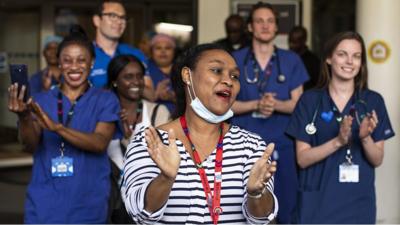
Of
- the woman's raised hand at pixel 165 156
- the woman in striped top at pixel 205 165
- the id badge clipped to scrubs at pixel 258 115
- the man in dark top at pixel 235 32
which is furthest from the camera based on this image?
the man in dark top at pixel 235 32

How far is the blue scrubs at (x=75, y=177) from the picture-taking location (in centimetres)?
455

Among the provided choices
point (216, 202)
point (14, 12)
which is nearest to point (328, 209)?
point (216, 202)

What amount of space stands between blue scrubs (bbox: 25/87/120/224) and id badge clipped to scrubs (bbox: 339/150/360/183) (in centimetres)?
138

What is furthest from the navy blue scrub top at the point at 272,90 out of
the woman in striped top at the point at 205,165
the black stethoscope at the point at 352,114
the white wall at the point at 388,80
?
the woman in striped top at the point at 205,165

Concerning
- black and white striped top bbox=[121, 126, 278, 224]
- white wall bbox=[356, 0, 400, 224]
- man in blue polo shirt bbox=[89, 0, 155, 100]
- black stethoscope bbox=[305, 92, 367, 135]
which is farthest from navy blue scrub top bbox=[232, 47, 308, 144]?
black and white striped top bbox=[121, 126, 278, 224]

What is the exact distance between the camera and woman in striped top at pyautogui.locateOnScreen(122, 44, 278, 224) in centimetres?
287

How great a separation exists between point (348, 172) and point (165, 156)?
205 centimetres

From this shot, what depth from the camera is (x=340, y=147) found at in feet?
14.6

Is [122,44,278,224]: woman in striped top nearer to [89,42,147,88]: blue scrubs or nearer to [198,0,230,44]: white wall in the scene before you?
[89,42,147,88]: blue scrubs

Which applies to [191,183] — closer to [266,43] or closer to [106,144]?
[106,144]

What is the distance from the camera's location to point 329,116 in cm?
461

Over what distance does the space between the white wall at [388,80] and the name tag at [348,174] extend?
5.47 ft

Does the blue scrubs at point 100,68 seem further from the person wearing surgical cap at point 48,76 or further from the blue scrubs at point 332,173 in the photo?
the blue scrubs at point 332,173

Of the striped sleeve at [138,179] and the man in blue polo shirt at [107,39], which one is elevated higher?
the man in blue polo shirt at [107,39]
